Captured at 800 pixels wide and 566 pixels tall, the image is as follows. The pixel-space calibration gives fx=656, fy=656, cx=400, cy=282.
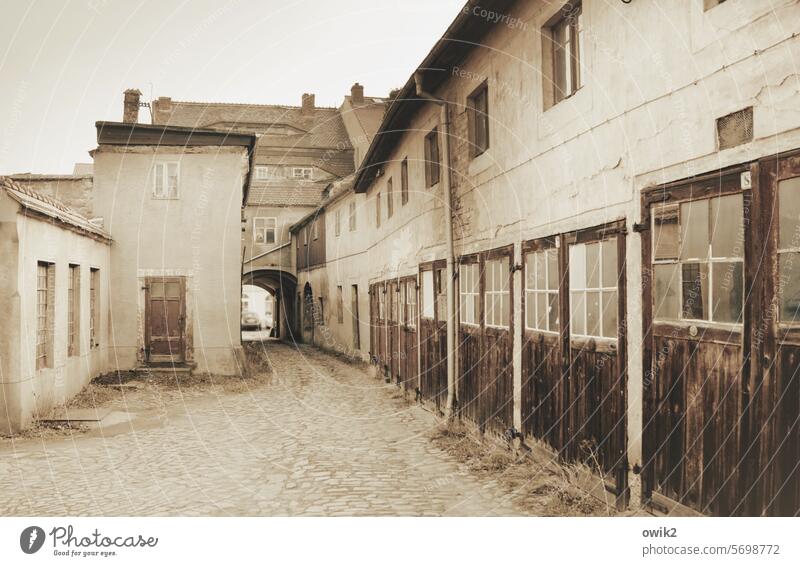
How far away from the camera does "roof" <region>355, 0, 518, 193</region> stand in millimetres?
7262

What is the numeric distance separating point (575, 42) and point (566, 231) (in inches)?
68.3

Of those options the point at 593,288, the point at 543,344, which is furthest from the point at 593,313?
the point at 543,344

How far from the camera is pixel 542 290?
259 inches

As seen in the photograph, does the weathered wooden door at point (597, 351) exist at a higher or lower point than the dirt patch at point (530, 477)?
higher

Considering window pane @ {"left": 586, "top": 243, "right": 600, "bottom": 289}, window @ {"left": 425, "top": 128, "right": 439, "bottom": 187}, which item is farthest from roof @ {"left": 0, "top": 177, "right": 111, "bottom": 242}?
window pane @ {"left": 586, "top": 243, "right": 600, "bottom": 289}

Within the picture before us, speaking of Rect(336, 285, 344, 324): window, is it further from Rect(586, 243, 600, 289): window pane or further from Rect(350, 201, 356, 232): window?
Rect(586, 243, 600, 289): window pane

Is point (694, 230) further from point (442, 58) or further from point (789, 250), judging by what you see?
point (442, 58)

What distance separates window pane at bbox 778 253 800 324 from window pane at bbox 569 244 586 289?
7.50ft

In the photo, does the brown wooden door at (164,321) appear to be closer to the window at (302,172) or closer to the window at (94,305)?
the window at (94,305)

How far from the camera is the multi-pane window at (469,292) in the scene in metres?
8.70

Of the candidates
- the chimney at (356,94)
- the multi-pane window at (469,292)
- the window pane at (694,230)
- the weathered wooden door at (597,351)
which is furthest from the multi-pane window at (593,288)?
the chimney at (356,94)
